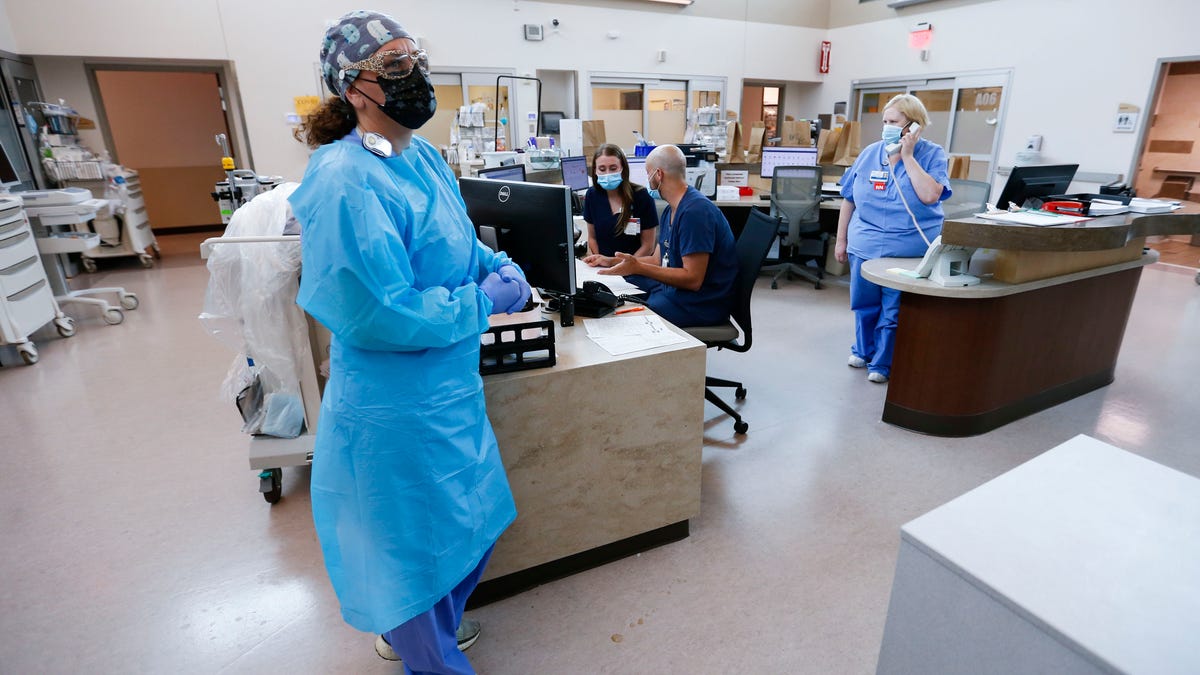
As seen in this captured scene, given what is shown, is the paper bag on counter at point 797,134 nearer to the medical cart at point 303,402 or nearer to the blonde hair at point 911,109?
the blonde hair at point 911,109

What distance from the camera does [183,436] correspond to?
2.88 m

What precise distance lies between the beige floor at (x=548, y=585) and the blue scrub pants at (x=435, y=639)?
22 centimetres

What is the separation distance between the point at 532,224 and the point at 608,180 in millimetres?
1101

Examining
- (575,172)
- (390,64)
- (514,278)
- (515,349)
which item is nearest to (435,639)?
(515,349)

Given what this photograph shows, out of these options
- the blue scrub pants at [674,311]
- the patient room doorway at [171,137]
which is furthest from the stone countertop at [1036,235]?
the patient room doorway at [171,137]

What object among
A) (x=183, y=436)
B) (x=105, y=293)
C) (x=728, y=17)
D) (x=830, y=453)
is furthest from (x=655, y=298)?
(x=728, y=17)

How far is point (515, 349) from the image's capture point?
167 cm

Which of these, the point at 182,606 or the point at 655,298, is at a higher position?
the point at 655,298

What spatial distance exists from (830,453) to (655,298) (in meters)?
1.06

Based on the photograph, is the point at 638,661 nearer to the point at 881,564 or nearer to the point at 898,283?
the point at 881,564

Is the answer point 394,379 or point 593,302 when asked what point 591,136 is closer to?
point 593,302

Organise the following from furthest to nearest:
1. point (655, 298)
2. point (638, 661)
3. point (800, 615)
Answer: point (655, 298) → point (800, 615) → point (638, 661)

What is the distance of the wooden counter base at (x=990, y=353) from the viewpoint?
8.68ft

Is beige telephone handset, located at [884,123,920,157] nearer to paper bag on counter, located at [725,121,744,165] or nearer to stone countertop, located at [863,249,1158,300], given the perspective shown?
stone countertop, located at [863,249,1158,300]
